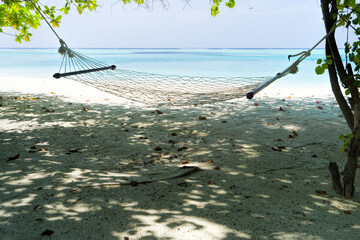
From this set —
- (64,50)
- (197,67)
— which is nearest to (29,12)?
(64,50)

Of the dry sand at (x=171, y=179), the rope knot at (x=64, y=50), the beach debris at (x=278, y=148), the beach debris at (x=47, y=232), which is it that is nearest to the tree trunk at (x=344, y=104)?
the dry sand at (x=171, y=179)

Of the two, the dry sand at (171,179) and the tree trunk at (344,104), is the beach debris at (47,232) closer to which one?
the dry sand at (171,179)

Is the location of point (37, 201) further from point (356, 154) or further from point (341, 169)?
point (341, 169)

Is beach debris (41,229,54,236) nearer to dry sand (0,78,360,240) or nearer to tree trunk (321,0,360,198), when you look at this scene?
dry sand (0,78,360,240)

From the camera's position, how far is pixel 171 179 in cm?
196

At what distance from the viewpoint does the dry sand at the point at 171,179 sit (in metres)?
1.45

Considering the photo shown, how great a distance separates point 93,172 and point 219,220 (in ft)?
3.38

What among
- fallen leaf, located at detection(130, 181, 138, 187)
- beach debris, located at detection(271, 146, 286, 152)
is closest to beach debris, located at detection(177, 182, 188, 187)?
fallen leaf, located at detection(130, 181, 138, 187)

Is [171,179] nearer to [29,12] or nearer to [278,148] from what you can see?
[278,148]

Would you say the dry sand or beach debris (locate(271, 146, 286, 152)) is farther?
beach debris (locate(271, 146, 286, 152))

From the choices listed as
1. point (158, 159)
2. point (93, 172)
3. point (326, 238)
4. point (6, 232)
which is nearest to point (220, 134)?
point (158, 159)

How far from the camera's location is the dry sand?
4.75ft

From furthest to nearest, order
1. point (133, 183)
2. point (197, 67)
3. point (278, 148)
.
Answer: point (197, 67) < point (278, 148) < point (133, 183)

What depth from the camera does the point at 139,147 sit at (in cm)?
266
